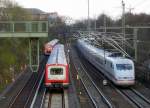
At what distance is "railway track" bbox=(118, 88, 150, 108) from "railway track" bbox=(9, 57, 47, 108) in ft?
24.8

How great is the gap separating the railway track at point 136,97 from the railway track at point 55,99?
16.1 feet

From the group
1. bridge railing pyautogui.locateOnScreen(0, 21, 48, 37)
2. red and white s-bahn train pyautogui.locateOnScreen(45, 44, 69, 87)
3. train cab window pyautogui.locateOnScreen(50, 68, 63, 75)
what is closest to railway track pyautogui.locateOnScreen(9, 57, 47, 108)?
red and white s-bahn train pyautogui.locateOnScreen(45, 44, 69, 87)

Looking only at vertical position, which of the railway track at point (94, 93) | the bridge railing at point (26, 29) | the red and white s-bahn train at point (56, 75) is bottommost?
the railway track at point (94, 93)

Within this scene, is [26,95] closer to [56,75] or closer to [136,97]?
[56,75]

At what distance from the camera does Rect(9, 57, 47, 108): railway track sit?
2941cm

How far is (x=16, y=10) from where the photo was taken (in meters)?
61.1

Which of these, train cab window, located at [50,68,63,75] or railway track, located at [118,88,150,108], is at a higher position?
train cab window, located at [50,68,63,75]

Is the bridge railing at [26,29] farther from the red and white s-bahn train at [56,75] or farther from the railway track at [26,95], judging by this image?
the railway track at [26,95]

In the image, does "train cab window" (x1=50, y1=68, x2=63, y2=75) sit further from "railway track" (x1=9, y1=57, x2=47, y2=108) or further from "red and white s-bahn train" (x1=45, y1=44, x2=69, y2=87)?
"railway track" (x1=9, y1=57, x2=47, y2=108)

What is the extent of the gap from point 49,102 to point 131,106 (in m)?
6.01

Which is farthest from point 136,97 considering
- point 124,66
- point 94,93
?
point 124,66

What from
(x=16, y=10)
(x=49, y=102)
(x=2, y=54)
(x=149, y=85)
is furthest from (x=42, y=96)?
(x=16, y=10)

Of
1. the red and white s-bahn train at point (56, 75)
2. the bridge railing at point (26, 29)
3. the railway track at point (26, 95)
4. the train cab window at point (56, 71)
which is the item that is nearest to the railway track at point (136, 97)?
the red and white s-bahn train at point (56, 75)

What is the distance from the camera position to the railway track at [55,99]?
29286 millimetres
